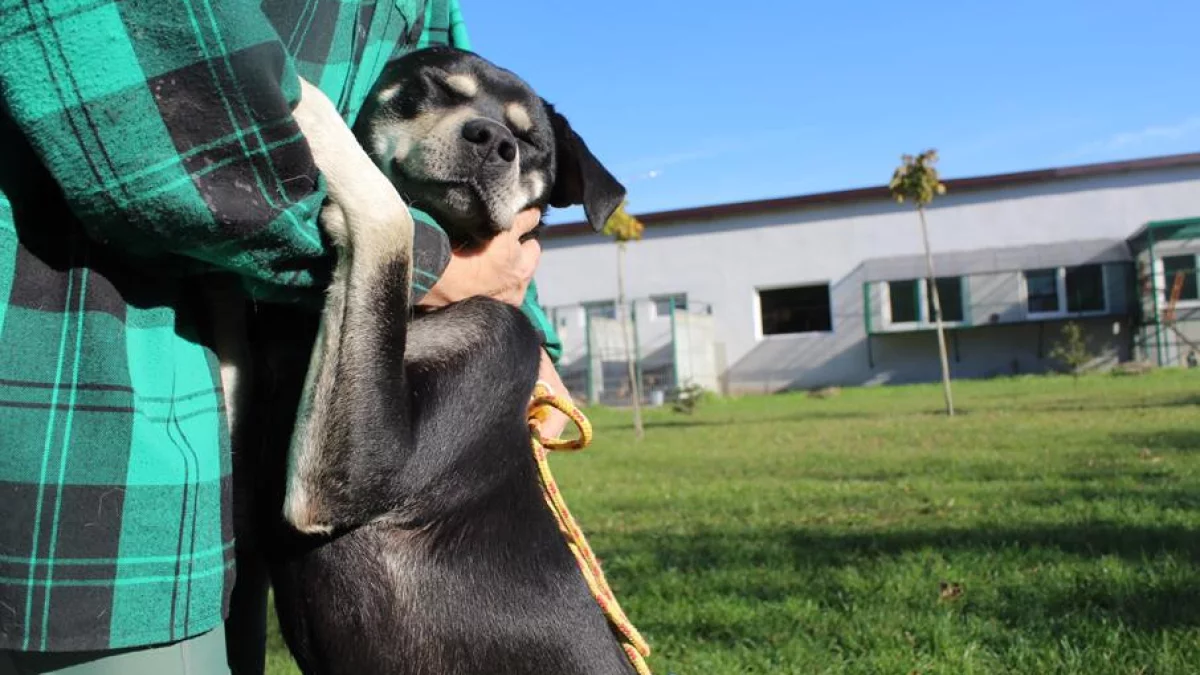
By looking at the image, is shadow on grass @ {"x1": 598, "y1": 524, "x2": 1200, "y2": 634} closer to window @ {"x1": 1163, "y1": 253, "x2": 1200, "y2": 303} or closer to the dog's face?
the dog's face

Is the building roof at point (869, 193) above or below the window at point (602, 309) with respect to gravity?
above

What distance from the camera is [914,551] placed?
18.3 feet

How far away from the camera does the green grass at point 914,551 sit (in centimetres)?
399

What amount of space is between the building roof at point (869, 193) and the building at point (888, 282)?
0.17ft

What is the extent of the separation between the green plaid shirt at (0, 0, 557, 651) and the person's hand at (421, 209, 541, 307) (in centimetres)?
63

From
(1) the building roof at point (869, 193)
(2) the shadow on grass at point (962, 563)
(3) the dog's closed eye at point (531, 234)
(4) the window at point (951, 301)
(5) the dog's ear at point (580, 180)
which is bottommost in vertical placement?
(2) the shadow on grass at point (962, 563)

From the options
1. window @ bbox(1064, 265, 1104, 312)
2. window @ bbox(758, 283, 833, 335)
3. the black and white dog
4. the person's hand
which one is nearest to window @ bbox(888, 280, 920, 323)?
window @ bbox(758, 283, 833, 335)

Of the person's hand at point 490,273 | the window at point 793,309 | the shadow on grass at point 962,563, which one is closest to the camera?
the person's hand at point 490,273

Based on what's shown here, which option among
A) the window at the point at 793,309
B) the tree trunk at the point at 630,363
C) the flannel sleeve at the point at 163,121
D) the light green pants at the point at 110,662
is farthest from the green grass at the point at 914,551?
the window at the point at 793,309

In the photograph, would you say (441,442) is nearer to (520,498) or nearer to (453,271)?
(520,498)

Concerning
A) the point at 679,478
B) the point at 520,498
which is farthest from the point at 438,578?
the point at 679,478

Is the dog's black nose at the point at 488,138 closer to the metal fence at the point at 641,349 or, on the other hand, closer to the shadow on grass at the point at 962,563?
the shadow on grass at the point at 962,563

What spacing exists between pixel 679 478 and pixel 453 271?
316 inches

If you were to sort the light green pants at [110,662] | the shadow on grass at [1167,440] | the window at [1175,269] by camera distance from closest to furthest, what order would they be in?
1. the light green pants at [110,662]
2. the shadow on grass at [1167,440]
3. the window at [1175,269]
